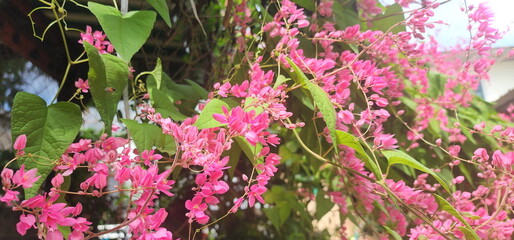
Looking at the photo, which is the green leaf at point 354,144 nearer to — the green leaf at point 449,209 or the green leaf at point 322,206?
the green leaf at point 449,209

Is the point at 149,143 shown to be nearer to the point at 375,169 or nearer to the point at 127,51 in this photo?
the point at 127,51

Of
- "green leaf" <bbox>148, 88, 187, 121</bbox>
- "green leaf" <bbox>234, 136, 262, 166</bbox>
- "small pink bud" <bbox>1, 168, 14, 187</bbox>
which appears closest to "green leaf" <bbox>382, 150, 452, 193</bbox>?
"green leaf" <bbox>234, 136, 262, 166</bbox>

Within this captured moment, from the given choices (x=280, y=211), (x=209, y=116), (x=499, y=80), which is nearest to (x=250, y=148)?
(x=209, y=116)

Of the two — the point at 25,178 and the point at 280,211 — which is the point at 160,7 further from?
the point at 280,211

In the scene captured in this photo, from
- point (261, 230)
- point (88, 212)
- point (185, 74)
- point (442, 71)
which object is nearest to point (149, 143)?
point (88, 212)

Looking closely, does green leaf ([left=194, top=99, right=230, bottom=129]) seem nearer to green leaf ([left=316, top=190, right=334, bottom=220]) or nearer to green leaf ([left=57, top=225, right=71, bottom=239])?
green leaf ([left=57, top=225, right=71, bottom=239])

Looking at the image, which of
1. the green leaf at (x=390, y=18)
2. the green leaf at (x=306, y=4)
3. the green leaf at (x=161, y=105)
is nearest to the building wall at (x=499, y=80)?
the green leaf at (x=390, y=18)
